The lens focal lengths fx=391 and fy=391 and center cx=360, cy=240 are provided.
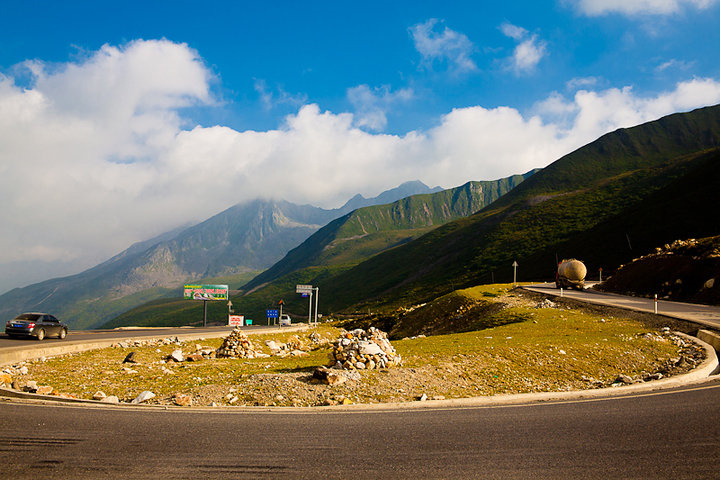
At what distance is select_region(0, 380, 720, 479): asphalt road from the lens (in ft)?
21.7

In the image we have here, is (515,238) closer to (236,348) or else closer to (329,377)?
(236,348)

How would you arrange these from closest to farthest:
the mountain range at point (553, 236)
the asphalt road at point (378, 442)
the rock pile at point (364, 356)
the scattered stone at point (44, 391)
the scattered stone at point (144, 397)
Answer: the asphalt road at point (378, 442), the scattered stone at point (144, 397), the scattered stone at point (44, 391), the rock pile at point (364, 356), the mountain range at point (553, 236)

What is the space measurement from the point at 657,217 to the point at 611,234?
1028 cm

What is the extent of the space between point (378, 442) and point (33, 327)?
31511mm

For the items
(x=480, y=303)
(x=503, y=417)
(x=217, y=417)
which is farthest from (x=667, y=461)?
(x=480, y=303)

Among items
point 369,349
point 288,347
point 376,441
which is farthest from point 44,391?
point 288,347

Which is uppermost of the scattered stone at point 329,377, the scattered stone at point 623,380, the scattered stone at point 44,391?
the scattered stone at point 329,377

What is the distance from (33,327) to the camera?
28.3 meters

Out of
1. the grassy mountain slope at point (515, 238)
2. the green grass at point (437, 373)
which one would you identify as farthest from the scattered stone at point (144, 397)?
the grassy mountain slope at point (515, 238)

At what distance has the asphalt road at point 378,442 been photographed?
6.63m

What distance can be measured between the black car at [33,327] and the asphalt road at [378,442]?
2258 centimetres

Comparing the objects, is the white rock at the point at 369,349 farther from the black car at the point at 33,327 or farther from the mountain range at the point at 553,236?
the mountain range at the point at 553,236

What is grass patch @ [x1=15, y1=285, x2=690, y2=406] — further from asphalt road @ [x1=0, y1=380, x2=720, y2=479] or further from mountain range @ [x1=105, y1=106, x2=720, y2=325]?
mountain range @ [x1=105, y1=106, x2=720, y2=325]

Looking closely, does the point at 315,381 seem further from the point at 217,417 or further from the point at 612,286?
the point at 612,286
